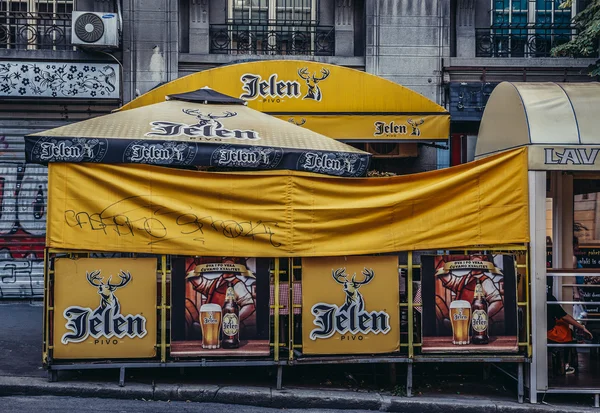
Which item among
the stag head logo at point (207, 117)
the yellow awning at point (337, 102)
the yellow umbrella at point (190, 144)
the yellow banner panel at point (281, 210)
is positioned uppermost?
the yellow awning at point (337, 102)

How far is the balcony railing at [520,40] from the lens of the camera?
14.6 m

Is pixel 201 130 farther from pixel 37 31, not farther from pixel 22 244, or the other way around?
pixel 37 31

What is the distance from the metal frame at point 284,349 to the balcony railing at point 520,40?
7.78 meters

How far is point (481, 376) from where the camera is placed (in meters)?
8.90

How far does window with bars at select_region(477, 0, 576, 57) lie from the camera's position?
48.0ft

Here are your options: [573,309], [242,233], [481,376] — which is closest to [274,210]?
[242,233]

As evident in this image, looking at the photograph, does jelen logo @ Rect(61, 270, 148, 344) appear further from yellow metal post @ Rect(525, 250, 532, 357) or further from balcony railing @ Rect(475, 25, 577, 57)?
balcony railing @ Rect(475, 25, 577, 57)

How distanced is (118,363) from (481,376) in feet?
14.7

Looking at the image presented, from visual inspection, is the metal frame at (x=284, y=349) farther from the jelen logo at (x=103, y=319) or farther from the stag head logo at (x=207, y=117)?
the stag head logo at (x=207, y=117)

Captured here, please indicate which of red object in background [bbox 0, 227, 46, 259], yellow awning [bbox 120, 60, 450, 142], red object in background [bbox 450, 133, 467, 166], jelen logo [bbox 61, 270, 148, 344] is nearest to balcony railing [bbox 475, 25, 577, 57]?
red object in background [bbox 450, 133, 467, 166]

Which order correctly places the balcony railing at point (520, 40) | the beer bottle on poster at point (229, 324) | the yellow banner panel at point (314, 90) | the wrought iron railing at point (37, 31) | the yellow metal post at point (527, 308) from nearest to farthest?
1. the beer bottle on poster at point (229, 324)
2. the yellow metal post at point (527, 308)
3. the yellow banner panel at point (314, 90)
4. the wrought iron railing at point (37, 31)
5. the balcony railing at point (520, 40)

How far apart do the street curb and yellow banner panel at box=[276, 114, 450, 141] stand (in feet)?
19.3

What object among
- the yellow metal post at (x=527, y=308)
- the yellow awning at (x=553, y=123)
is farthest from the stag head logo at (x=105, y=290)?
the yellow awning at (x=553, y=123)

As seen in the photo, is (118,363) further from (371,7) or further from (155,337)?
(371,7)
